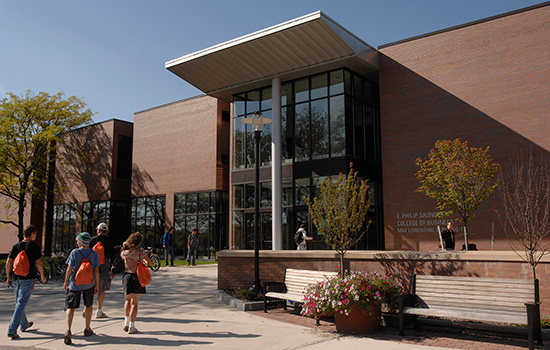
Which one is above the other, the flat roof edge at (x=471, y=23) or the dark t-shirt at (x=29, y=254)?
the flat roof edge at (x=471, y=23)

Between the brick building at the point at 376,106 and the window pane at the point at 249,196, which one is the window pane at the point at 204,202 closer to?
the brick building at the point at 376,106

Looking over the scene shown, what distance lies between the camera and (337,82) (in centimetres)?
2094

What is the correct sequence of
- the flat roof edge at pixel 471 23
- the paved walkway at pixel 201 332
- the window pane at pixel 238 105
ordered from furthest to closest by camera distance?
the window pane at pixel 238 105, the flat roof edge at pixel 471 23, the paved walkway at pixel 201 332

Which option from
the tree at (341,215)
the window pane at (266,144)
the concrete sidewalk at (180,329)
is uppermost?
the window pane at (266,144)

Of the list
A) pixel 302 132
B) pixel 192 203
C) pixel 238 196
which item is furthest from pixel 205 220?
pixel 302 132

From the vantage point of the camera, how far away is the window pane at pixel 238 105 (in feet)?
79.3

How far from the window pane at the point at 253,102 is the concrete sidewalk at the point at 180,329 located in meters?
12.9

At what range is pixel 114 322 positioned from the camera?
898cm

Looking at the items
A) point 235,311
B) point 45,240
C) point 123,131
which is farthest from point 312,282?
point 45,240

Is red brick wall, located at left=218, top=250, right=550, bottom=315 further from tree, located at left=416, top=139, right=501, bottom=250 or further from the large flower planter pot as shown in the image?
tree, located at left=416, top=139, right=501, bottom=250

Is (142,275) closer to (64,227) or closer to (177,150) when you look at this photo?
(177,150)

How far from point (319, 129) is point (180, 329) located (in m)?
14.1

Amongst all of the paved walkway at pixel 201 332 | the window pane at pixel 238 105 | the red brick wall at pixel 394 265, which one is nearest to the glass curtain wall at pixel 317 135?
the window pane at pixel 238 105

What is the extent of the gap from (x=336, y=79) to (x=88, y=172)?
75.7 ft
